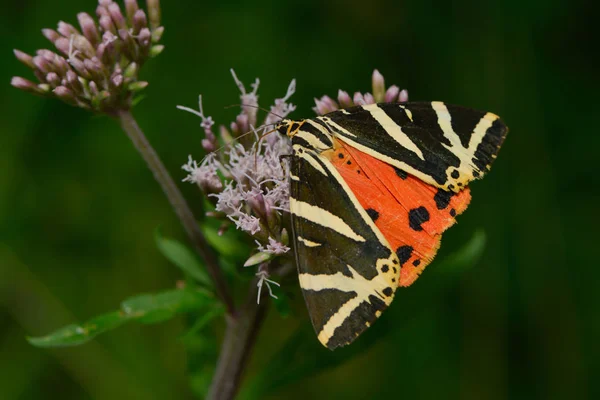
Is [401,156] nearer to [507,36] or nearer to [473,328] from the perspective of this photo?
[473,328]

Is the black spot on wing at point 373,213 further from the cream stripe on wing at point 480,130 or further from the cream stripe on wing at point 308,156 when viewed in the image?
the cream stripe on wing at point 480,130

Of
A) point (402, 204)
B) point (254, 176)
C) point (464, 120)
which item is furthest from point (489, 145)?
point (254, 176)

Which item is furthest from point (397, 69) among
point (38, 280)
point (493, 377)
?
point (38, 280)

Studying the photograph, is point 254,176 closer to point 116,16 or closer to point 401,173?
point 401,173

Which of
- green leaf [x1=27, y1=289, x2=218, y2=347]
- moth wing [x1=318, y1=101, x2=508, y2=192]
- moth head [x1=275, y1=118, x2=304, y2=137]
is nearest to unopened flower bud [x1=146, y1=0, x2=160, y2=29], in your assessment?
moth head [x1=275, y1=118, x2=304, y2=137]

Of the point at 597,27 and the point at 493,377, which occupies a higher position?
the point at 597,27

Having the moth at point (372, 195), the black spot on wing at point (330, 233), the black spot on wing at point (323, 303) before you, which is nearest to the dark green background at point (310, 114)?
the moth at point (372, 195)

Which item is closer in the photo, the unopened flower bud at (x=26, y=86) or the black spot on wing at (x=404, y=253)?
the black spot on wing at (x=404, y=253)
